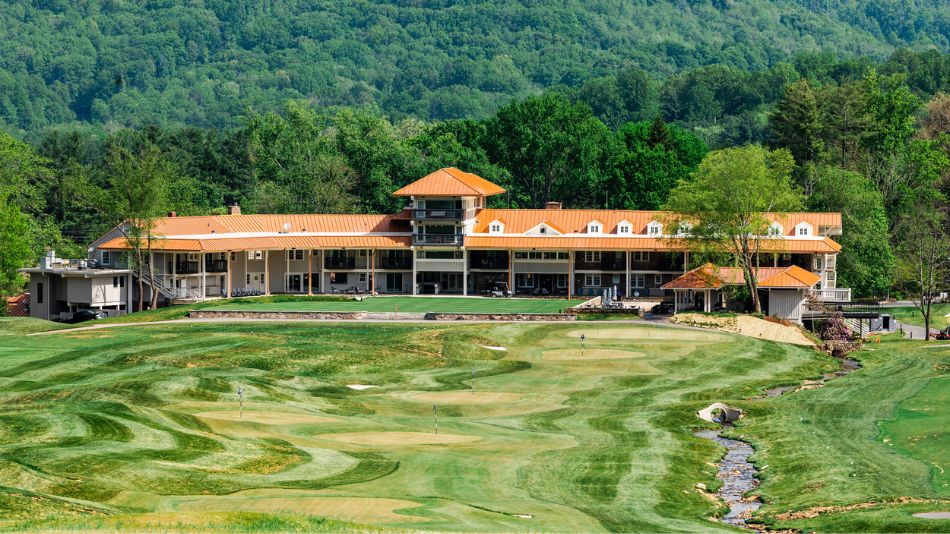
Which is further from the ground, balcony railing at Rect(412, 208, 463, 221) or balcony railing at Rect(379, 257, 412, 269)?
balcony railing at Rect(412, 208, 463, 221)

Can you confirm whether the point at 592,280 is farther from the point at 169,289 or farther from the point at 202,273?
the point at 169,289

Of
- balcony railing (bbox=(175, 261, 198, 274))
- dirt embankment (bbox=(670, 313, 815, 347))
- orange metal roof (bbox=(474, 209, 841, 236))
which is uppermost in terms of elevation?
orange metal roof (bbox=(474, 209, 841, 236))

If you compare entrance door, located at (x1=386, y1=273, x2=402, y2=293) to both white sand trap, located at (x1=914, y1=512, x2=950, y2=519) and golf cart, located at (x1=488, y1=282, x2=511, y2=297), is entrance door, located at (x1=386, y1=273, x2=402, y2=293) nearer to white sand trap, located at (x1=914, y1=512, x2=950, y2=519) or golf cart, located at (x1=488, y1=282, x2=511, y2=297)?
golf cart, located at (x1=488, y1=282, x2=511, y2=297)

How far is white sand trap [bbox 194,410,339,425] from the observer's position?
200ft

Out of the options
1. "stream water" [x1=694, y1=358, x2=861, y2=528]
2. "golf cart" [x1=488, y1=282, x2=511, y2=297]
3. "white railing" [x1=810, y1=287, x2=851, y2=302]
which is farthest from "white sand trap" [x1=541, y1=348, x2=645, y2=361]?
"golf cart" [x1=488, y1=282, x2=511, y2=297]

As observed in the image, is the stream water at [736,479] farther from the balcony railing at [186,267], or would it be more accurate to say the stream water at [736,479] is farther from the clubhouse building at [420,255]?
the balcony railing at [186,267]

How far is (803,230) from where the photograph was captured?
116 m

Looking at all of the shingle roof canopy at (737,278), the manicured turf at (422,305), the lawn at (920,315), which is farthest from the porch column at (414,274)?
the lawn at (920,315)

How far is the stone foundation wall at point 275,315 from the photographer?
339ft

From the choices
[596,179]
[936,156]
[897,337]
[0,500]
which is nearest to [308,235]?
[596,179]

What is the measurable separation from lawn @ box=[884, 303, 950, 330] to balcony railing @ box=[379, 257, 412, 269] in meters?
39.9

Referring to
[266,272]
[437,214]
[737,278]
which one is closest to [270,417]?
[737,278]

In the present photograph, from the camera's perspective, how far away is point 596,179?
148m

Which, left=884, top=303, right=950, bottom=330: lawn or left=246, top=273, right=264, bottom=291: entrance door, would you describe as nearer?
left=884, top=303, right=950, bottom=330: lawn
